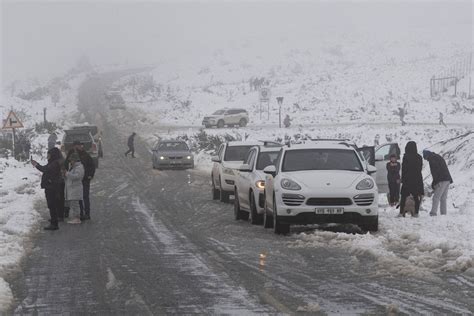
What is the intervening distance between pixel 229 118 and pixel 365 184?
44977 mm

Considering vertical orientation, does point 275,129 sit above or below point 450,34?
below

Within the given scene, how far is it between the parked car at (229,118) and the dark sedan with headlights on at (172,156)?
73.5ft

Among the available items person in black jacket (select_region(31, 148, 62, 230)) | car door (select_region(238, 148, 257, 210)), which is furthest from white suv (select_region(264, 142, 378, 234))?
person in black jacket (select_region(31, 148, 62, 230))

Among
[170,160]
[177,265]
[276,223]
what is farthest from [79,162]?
[170,160]

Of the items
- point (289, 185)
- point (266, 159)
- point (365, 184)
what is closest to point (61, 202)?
point (266, 159)

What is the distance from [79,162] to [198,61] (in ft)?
334

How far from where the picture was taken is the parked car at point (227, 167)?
21359 mm

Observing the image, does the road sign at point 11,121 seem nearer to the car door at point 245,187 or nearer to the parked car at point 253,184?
the parked car at point 253,184

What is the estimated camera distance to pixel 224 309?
766cm

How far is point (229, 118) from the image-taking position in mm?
58812

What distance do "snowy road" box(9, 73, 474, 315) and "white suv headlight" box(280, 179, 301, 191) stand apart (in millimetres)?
856

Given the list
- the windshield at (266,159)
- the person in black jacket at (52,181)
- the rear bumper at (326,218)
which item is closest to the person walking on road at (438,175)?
the rear bumper at (326,218)

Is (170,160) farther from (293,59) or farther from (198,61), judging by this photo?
(198,61)

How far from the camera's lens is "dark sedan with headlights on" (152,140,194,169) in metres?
34.9
